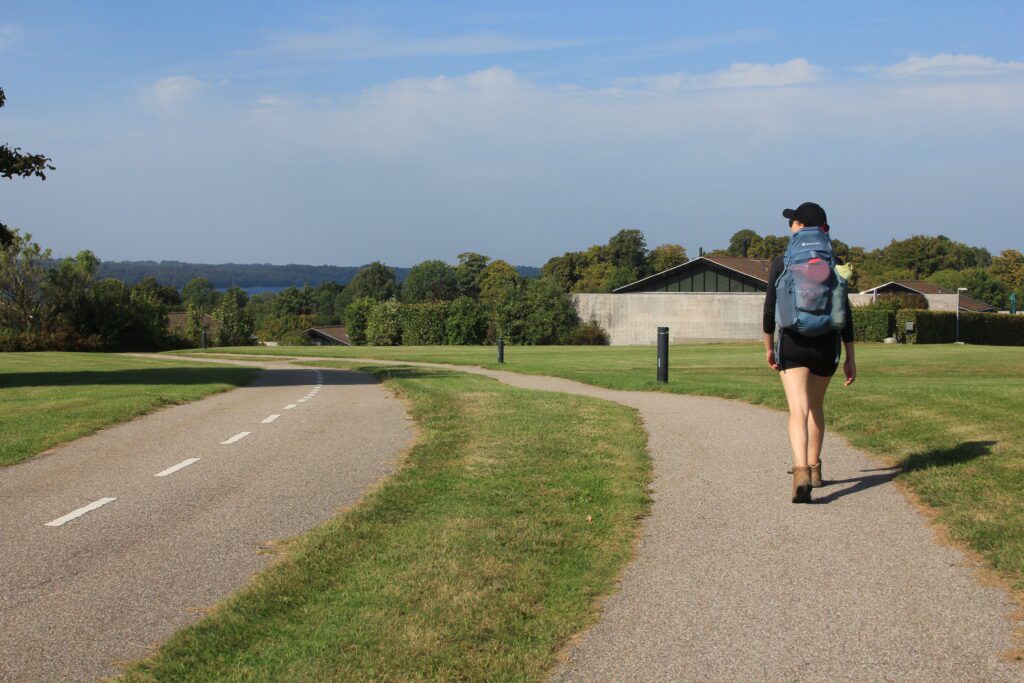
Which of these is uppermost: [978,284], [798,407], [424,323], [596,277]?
[596,277]

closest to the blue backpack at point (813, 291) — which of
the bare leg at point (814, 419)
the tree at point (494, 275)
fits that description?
the bare leg at point (814, 419)

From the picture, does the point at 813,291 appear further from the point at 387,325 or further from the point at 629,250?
the point at 629,250

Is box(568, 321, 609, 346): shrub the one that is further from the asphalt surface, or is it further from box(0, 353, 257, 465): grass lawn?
the asphalt surface

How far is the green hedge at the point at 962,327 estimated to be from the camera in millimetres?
51375

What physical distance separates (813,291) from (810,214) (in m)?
0.73

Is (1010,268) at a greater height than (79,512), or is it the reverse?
(1010,268)

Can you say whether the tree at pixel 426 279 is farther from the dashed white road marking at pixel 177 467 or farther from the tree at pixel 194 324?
the dashed white road marking at pixel 177 467

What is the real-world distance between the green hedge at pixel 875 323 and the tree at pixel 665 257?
8664 centimetres

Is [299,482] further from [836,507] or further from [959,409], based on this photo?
[959,409]

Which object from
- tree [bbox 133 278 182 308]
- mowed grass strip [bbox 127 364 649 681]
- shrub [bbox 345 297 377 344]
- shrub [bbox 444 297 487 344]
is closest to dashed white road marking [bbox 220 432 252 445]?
mowed grass strip [bbox 127 364 649 681]

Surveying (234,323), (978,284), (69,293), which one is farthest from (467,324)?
(978,284)

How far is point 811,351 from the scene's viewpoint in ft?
A: 25.7

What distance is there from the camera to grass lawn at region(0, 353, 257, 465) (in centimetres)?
1293

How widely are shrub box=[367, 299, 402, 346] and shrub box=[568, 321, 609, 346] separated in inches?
604
